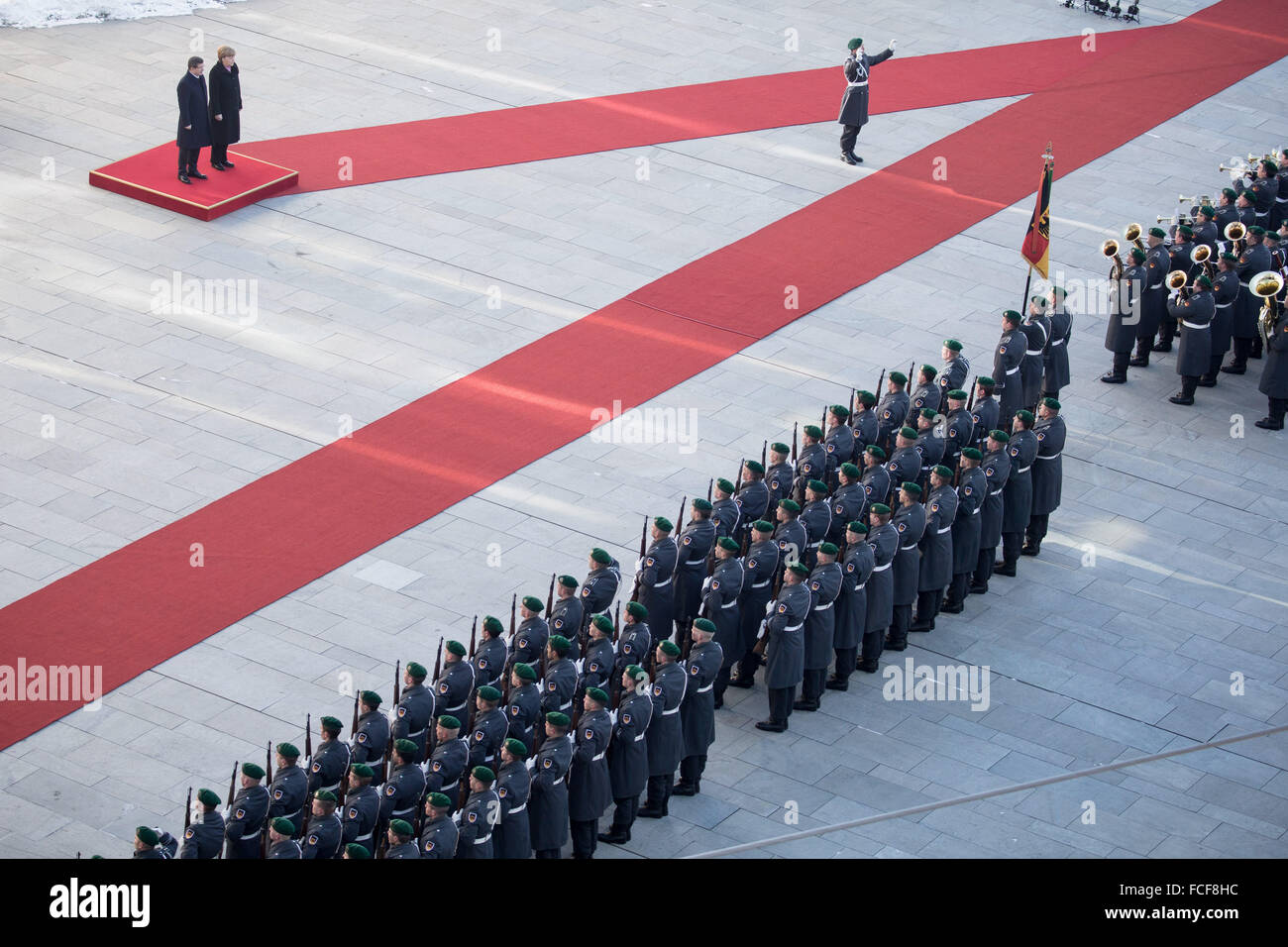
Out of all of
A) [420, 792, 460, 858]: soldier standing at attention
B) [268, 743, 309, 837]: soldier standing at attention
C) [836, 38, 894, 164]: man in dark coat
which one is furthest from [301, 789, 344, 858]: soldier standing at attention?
[836, 38, 894, 164]: man in dark coat

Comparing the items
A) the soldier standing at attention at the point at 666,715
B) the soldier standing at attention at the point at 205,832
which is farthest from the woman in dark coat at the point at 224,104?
the soldier standing at attention at the point at 205,832

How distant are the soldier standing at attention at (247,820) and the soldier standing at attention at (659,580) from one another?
3370 millimetres

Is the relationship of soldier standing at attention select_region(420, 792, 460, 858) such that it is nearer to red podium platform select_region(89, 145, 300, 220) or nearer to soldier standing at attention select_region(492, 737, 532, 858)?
soldier standing at attention select_region(492, 737, 532, 858)

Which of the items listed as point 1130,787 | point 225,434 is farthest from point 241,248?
point 1130,787

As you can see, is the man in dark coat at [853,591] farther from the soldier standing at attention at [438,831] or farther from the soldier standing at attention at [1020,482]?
the soldier standing at attention at [438,831]

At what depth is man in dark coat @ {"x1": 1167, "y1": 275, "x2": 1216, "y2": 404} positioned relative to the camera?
1716cm

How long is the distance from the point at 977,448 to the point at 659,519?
2973 millimetres

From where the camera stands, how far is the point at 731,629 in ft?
42.1

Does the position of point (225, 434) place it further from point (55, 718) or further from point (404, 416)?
point (55, 718)

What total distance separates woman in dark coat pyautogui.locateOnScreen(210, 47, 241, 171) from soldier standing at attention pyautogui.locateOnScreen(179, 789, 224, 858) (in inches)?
417

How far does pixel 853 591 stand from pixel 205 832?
479 cm

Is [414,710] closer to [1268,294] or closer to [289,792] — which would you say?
[289,792]

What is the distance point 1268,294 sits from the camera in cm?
1677

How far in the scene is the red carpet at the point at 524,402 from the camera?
13.3 metres
